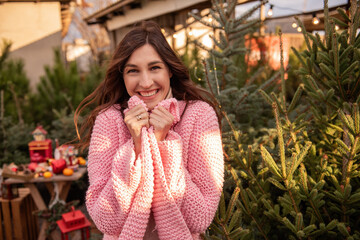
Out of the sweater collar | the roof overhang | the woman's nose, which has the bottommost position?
the sweater collar

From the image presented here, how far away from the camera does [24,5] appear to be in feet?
25.1

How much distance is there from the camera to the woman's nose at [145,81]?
1.39m

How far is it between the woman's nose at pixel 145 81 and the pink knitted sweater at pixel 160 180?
0.07 metres

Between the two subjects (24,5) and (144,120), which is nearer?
(144,120)

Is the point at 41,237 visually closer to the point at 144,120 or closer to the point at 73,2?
the point at 144,120

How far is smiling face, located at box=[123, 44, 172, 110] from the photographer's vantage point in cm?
141

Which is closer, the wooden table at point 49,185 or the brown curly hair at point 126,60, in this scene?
the brown curly hair at point 126,60

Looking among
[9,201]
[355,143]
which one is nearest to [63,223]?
[9,201]

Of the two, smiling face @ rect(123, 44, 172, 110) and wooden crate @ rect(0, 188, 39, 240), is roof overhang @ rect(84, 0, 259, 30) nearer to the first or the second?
wooden crate @ rect(0, 188, 39, 240)

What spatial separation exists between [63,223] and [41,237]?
64cm

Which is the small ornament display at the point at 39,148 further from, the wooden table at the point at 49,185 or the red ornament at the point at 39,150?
the wooden table at the point at 49,185

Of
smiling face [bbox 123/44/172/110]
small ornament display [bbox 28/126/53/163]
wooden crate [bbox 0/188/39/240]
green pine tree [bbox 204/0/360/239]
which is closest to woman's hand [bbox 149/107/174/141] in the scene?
smiling face [bbox 123/44/172/110]

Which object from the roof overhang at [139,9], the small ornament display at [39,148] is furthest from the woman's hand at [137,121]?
the roof overhang at [139,9]

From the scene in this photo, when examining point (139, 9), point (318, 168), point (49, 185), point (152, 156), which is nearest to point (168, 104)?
point (152, 156)
